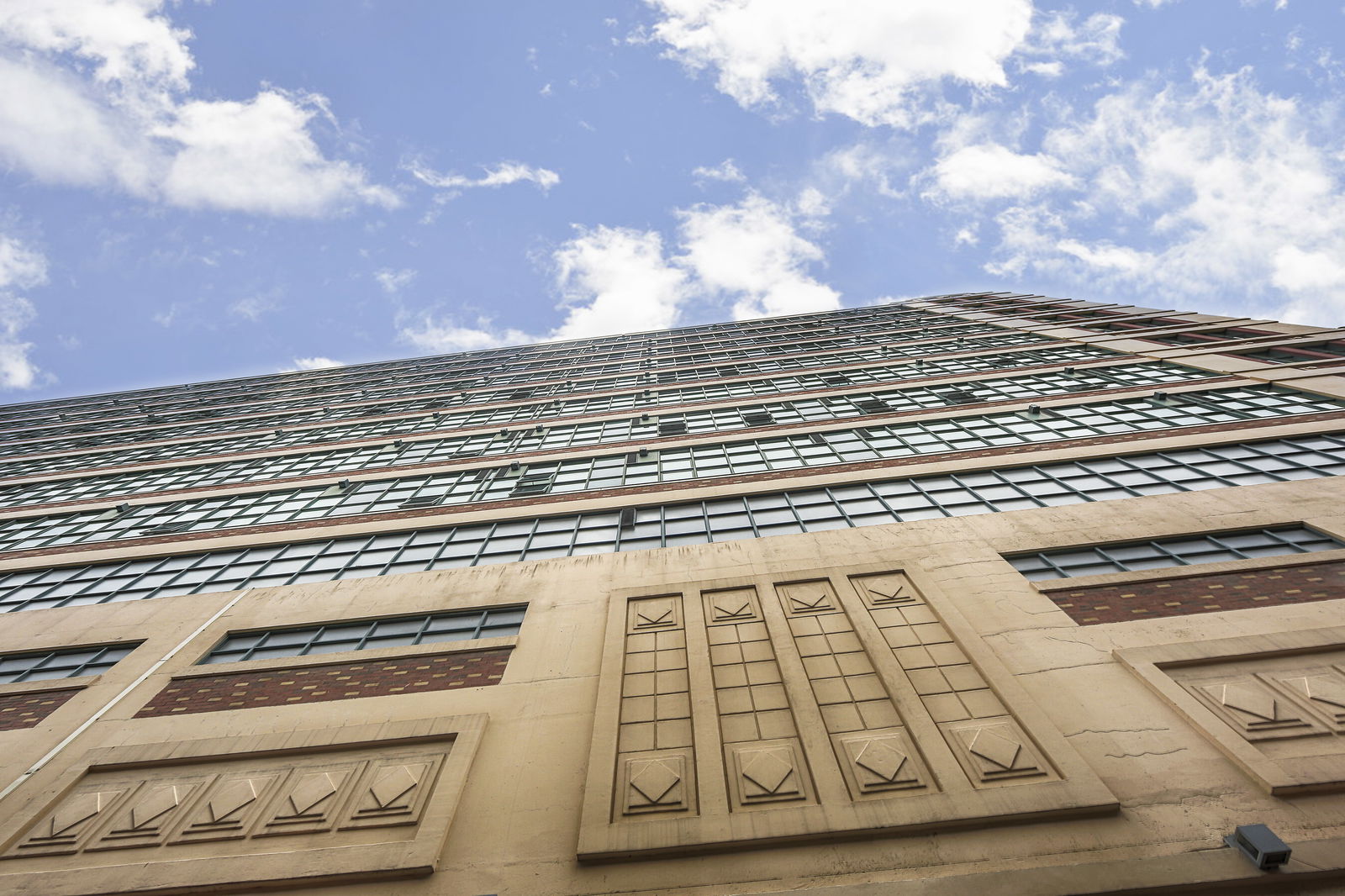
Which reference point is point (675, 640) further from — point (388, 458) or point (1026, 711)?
point (388, 458)

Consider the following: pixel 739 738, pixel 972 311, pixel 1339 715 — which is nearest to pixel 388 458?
pixel 739 738

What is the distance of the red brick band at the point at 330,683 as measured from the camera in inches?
394

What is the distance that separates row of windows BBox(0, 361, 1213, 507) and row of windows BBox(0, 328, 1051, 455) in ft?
18.6

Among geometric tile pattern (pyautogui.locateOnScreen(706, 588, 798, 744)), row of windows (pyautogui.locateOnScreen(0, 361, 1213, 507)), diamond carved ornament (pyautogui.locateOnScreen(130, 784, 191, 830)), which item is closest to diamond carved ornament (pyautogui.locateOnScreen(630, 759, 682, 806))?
geometric tile pattern (pyautogui.locateOnScreen(706, 588, 798, 744))

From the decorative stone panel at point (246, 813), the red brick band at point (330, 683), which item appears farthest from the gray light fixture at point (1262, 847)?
the red brick band at point (330, 683)

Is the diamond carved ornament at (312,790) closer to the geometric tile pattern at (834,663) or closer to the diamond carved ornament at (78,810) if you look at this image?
the diamond carved ornament at (78,810)

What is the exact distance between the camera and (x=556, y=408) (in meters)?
27.0

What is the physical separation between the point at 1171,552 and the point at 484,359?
40.6 meters

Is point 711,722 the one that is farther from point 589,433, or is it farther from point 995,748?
point 589,433

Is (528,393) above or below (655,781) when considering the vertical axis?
above

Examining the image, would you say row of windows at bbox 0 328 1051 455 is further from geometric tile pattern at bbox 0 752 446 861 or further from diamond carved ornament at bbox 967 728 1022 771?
diamond carved ornament at bbox 967 728 1022 771

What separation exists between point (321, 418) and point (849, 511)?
26668 mm

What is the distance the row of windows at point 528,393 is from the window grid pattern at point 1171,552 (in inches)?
688

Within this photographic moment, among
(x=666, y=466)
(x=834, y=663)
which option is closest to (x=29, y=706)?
(x=834, y=663)
